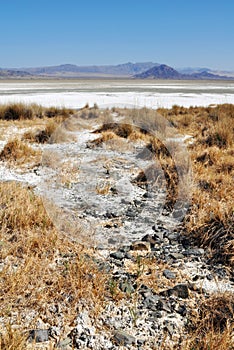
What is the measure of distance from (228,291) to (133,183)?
3102mm

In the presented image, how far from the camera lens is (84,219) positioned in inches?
167

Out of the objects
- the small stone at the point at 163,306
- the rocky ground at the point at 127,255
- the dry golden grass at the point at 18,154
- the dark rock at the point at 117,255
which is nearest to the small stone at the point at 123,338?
the rocky ground at the point at 127,255

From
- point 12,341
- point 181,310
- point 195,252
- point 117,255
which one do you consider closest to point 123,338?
point 181,310

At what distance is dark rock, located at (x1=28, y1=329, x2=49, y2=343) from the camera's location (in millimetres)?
2244

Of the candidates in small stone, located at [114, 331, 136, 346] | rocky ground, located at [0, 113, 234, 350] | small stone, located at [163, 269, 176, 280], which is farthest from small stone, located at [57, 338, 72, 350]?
small stone, located at [163, 269, 176, 280]

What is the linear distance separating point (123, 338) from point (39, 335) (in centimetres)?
56

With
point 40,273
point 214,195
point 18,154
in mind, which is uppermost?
point 18,154

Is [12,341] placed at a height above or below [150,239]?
above

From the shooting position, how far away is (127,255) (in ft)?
11.2

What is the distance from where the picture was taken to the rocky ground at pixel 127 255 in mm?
2369

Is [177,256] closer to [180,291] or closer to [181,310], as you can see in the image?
[180,291]

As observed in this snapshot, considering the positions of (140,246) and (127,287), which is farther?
(140,246)

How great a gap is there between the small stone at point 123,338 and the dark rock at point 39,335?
466 millimetres

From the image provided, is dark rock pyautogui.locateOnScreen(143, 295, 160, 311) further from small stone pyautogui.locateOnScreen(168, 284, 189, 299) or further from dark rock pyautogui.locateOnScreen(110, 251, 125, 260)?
dark rock pyautogui.locateOnScreen(110, 251, 125, 260)
